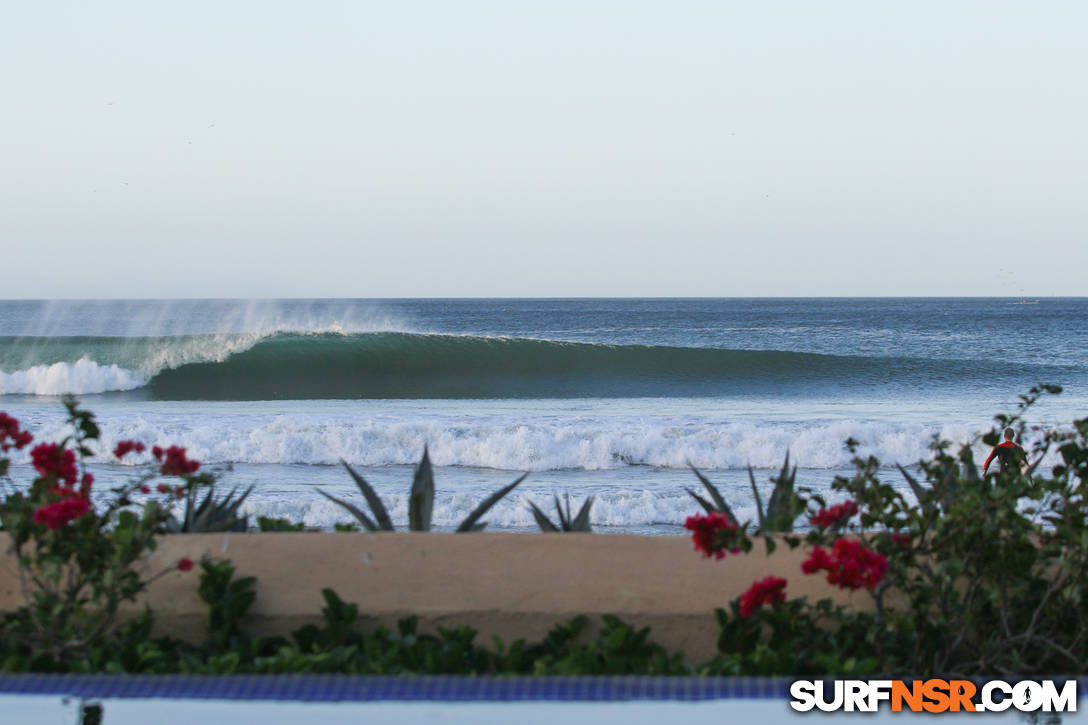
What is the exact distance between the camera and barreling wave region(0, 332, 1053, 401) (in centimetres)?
2145

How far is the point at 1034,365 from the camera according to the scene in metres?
27.6

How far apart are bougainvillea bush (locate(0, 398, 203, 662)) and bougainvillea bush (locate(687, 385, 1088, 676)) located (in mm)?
1492

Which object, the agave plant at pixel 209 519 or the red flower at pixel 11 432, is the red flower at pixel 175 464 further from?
the agave plant at pixel 209 519

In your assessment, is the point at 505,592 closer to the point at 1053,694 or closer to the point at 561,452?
the point at 1053,694

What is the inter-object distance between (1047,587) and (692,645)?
105 cm

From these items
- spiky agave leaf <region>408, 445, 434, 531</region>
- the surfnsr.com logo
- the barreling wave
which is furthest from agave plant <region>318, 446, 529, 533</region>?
the barreling wave

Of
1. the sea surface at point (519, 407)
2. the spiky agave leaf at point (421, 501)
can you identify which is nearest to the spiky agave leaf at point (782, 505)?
the spiky agave leaf at point (421, 501)

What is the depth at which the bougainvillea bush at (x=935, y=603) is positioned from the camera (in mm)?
2752

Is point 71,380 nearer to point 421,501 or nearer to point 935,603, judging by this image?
point 421,501

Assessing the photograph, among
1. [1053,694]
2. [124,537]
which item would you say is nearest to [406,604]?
[124,537]

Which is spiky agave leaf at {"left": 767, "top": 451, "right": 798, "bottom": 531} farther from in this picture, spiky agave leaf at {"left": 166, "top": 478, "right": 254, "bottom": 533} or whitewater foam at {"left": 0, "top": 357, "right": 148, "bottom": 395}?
whitewater foam at {"left": 0, "top": 357, "right": 148, "bottom": 395}

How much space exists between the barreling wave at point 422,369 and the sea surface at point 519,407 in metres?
0.07

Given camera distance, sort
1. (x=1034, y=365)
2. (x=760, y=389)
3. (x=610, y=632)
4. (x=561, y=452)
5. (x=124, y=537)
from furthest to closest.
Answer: (x=1034, y=365)
(x=760, y=389)
(x=561, y=452)
(x=610, y=632)
(x=124, y=537)

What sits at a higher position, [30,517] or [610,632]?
[30,517]
